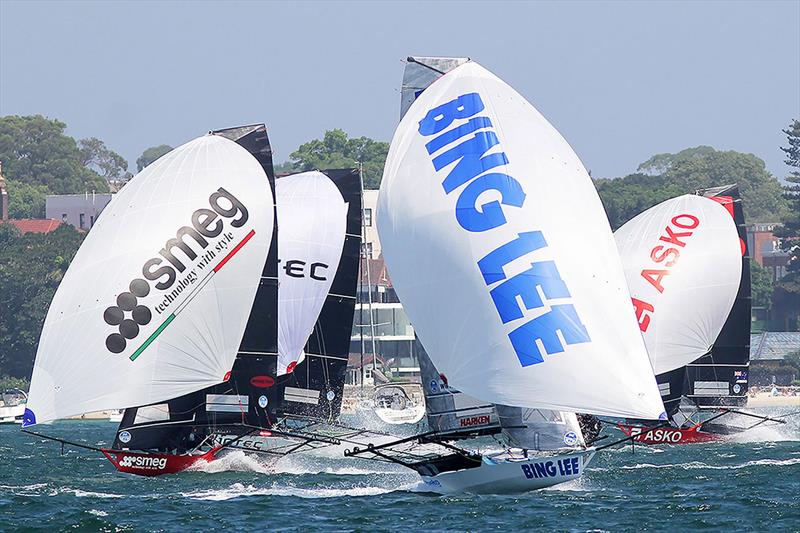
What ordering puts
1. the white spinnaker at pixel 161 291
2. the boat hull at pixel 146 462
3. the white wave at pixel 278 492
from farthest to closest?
the boat hull at pixel 146 462 < the white spinnaker at pixel 161 291 < the white wave at pixel 278 492

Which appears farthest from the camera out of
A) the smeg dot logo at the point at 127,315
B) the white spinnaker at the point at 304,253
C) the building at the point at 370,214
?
the building at the point at 370,214

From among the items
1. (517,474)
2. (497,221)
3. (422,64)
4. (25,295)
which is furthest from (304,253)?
(25,295)

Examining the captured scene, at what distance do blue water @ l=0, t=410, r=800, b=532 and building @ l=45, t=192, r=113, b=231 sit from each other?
92.4 metres

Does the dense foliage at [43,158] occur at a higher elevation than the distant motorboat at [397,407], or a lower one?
higher

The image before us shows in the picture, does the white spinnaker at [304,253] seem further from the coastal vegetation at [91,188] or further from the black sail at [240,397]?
the coastal vegetation at [91,188]

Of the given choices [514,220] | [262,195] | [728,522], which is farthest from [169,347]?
[728,522]

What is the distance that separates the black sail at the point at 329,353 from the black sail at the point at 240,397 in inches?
212

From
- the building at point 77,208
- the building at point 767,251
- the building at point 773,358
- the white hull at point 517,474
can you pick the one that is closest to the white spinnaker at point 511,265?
the white hull at point 517,474

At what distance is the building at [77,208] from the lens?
13075 cm

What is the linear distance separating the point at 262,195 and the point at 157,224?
2.30 meters

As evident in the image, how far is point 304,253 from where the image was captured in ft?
132

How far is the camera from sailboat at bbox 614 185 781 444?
43406 millimetres

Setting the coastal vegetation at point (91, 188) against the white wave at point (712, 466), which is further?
the coastal vegetation at point (91, 188)

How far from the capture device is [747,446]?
145ft
